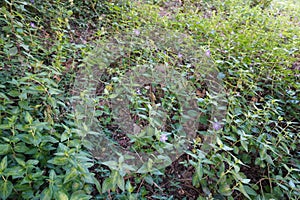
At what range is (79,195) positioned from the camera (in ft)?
3.84

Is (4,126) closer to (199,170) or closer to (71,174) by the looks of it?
(71,174)

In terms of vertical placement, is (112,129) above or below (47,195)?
below

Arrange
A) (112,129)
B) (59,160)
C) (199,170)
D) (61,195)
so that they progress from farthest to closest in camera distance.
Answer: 1. (112,129)
2. (199,170)
3. (59,160)
4. (61,195)

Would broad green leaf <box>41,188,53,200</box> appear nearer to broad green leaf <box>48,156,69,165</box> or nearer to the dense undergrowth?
the dense undergrowth

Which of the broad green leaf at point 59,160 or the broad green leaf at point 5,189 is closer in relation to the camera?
the broad green leaf at point 5,189

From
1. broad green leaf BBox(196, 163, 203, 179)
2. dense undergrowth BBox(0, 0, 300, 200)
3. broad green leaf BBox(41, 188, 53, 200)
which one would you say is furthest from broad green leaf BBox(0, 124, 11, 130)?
broad green leaf BBox(196, 163, 203, 179)

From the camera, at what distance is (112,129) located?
196 cm

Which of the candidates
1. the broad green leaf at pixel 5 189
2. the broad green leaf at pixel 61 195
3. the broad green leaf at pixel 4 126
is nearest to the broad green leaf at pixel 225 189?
the broad green leaf at pixel 61 195

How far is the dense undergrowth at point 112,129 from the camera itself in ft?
4.17

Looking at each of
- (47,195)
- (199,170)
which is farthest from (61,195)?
(199,170)

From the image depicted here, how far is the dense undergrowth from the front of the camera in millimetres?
1272

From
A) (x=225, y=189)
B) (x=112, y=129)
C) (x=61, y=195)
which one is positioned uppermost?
(x=61, y=195)

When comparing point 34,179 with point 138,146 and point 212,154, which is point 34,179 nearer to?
point 138,146

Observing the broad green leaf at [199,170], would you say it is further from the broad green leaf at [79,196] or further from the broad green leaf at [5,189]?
the broad green leaf at [5,189]
